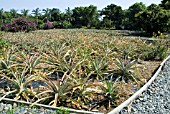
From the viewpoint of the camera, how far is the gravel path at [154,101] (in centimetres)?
444

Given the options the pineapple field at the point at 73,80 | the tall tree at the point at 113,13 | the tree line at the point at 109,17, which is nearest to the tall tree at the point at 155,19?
the tree line at the point at 109,17

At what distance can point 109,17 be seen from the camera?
39.2m

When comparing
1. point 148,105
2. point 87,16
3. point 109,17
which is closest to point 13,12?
point 87,16

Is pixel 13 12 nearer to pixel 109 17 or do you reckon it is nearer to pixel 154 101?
pixel 109 17

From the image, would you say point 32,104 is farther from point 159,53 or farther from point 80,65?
point 159,53

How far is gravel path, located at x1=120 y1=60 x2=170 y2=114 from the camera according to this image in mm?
4441

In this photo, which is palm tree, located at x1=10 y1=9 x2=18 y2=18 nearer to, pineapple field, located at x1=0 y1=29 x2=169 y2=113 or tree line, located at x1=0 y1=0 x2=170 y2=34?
tree line, located at x1=0 y1=0 x2=170 y2=34

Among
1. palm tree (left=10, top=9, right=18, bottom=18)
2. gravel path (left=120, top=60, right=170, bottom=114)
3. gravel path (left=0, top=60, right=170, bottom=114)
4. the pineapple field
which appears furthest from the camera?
palm tree (left=10, top=9, right=18, bottom=18)

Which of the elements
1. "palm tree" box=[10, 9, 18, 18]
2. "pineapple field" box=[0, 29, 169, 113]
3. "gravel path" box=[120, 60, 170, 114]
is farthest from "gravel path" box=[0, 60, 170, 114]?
"palm tree" box=[10, 9, 18, 18]

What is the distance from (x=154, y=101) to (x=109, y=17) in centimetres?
3499

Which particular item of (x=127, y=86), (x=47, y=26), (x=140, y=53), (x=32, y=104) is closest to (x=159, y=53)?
(x=140, y=53)

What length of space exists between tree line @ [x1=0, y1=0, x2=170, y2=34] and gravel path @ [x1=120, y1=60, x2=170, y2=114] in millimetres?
16536

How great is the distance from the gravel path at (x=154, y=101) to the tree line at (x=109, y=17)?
54.3 feet

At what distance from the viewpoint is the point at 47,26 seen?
91.2ft
